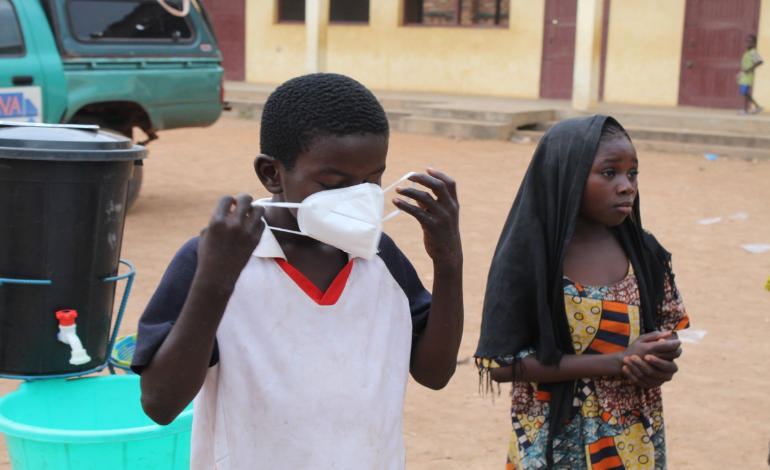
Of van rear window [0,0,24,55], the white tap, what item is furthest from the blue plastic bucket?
van rear window [0,0,24,55]

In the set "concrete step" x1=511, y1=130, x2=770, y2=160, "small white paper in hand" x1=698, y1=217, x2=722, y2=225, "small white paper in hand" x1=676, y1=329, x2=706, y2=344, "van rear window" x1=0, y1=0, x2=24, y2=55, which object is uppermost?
"van rear window" x1=0, y1=0, x2=24, y2=55

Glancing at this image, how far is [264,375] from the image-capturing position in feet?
4.90

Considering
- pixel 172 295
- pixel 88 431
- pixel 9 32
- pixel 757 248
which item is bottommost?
pixel 757 248

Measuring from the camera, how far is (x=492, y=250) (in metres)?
6.43

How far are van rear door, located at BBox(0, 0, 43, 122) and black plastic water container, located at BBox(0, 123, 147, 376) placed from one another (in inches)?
163

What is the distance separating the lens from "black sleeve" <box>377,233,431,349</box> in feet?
5.65

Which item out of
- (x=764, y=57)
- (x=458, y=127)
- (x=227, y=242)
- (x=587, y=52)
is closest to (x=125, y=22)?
(x=227, y=242)

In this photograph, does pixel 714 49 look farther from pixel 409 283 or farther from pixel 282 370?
pixel 282 370

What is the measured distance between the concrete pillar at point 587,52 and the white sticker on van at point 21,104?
31.9ft

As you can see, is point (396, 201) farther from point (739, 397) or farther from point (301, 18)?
point (301, 18)

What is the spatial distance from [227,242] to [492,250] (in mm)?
5206

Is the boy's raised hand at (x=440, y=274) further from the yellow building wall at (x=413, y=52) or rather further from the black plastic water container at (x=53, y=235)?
the yellow building wall at (x=413, y=52)

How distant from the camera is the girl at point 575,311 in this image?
2143mm

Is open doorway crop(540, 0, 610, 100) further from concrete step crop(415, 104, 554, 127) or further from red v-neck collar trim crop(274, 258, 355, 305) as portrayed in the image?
red v-neck collar trim crop(274, 258, 355, 305)
